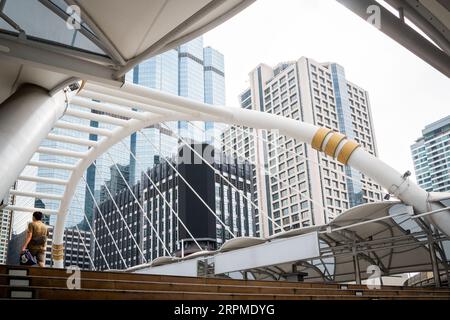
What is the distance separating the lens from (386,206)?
1251cm

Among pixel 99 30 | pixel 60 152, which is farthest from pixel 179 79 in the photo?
pixel 99 30

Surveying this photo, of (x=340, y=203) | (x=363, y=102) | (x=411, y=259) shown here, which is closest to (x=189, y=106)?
(x=411, y=259)

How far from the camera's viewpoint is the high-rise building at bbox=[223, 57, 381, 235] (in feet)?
316

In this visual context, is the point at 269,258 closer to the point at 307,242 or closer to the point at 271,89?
the point at 307,242

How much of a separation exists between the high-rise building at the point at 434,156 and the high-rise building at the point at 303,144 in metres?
12.6

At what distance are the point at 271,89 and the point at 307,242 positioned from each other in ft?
338

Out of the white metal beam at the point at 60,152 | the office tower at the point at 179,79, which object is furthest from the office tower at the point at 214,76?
the white metal beam at the point at 60,152

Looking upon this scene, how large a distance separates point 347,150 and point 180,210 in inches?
2826

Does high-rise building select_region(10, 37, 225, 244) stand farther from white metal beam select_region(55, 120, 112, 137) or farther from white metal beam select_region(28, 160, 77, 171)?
white metal beam select_region(55, 120, 112, 137)

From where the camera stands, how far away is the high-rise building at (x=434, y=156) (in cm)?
10562

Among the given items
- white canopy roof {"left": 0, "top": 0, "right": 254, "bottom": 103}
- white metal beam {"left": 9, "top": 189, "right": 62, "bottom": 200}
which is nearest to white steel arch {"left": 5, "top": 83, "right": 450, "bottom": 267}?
white metal beam {"left": 9, "top": 189, "right": 62, "bottom": 200}

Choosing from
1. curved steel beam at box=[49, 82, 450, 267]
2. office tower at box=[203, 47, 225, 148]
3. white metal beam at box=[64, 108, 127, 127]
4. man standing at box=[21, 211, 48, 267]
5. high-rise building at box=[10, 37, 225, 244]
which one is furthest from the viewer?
office tower at box=[203, 47, 225, 148]

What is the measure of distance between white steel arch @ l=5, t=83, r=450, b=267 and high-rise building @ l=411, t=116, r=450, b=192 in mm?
98374

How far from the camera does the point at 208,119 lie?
56.5 ft
